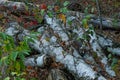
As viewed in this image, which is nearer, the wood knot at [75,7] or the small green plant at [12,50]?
the small green plant at [12,50]

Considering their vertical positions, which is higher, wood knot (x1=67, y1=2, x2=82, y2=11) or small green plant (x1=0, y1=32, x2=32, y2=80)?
small green plant (x1=0, y1=32, x2=32, y2=80)

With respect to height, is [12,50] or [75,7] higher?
[12,50]

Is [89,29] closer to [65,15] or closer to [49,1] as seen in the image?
[65,15]

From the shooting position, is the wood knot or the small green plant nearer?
the small green plant

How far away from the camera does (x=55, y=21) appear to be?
24.4 ft

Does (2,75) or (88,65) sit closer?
(2,75)

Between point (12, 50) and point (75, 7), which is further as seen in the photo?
point (75, 7)

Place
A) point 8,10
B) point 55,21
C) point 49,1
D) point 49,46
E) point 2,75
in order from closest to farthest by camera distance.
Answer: point 2,75, point 49,46, point 55,21, point 8,10, point 49,1

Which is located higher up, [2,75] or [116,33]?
[2,75]

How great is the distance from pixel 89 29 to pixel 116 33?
1.37 m

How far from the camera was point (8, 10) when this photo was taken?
912 cm

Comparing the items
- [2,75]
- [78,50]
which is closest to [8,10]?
[78,50]

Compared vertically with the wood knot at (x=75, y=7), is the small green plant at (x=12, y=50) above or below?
above

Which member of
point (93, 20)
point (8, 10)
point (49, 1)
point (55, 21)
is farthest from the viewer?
point (49, 1)
